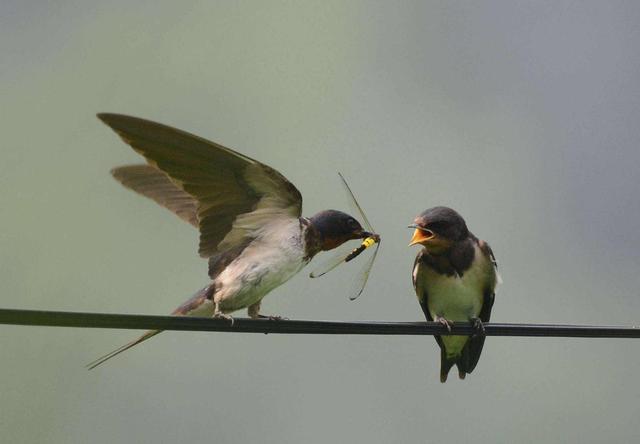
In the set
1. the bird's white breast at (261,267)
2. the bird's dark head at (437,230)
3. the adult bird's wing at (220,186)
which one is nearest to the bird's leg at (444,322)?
the bird's dark head at (437,230)

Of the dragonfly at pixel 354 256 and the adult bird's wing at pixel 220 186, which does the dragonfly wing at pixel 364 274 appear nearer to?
the dragonfly at pixel 354 256

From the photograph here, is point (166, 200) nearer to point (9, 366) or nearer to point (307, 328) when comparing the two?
point (307, 328)

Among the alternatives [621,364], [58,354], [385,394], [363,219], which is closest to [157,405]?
[58,354]

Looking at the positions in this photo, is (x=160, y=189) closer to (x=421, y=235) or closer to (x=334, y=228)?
(x=334, y=228)

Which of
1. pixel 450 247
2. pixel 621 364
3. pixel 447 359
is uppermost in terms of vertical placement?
pixel 450 247

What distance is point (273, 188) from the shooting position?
4488mm

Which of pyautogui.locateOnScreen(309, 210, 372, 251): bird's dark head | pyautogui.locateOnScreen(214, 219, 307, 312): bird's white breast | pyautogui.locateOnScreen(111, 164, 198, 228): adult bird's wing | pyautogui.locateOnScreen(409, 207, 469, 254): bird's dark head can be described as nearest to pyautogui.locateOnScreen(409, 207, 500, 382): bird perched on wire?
pyautogui.locateOnScreen(409, 207, 469, 254): bird's dark head

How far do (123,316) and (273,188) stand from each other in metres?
1.32

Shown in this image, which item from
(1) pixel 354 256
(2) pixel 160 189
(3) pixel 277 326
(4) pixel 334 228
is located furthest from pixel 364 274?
(3) pixel 277 326

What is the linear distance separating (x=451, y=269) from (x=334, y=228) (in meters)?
0.82

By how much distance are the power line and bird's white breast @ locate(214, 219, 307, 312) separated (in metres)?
0.38

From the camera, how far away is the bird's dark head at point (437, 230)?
16.8 feet

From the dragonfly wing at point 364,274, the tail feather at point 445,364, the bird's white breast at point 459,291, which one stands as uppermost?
the dragonfly wing at point 364,274

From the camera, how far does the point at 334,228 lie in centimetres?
457
